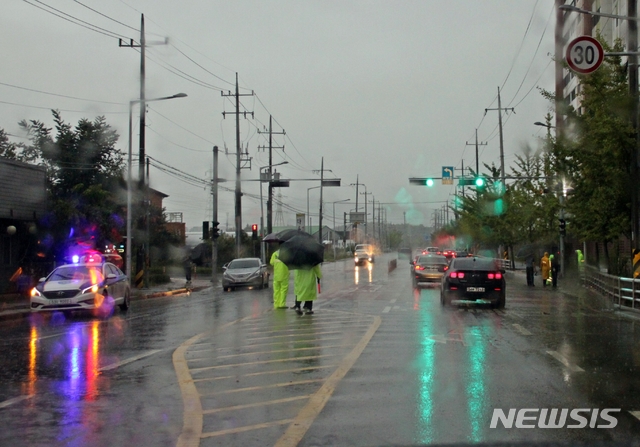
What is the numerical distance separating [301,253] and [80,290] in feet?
21.7

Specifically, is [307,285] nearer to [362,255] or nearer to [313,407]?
[313,407]

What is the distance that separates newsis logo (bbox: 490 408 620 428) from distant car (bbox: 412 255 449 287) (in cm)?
2612

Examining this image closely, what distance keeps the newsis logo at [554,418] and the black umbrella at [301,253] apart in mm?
10973

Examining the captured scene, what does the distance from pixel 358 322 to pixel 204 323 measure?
143 inches

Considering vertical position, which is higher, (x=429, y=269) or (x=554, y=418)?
(x=429, y=269)

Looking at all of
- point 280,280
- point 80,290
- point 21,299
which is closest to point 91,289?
point 80,290

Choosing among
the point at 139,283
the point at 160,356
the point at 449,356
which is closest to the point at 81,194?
the point at 139,283

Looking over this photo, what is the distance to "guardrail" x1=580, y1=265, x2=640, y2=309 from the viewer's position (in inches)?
801

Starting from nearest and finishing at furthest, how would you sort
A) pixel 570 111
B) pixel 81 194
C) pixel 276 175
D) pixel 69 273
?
pixel 69 273, pixel 570 111, pixel 81 194, pixel 276 175

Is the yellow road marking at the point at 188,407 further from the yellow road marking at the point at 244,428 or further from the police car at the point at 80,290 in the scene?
the police car at the point at 80,290

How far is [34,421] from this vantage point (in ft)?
23.5

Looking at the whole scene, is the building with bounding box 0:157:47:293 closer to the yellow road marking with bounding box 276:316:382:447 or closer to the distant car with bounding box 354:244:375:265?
the yellow road marking with bounding box 276:316:382:447

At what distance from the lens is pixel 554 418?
7.18 meters

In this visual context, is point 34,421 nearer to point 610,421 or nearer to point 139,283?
point 610,421
